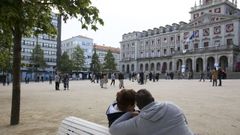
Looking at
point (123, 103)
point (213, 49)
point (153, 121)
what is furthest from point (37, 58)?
point (153, 121)

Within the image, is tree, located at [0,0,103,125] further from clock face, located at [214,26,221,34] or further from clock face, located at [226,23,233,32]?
clock face, located at [214,26,221,34]

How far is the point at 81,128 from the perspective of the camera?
161 inches

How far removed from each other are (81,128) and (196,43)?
78605 millimetres

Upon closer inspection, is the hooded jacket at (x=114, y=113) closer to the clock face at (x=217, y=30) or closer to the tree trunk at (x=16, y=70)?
the tree trunk at (x=16, y=70)

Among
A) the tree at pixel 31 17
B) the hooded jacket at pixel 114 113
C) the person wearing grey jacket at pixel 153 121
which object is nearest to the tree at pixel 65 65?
the tree at pixel 31 17

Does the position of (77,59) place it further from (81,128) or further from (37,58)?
(81,128)

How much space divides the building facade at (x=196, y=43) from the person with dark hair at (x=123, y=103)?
6501 centimetres

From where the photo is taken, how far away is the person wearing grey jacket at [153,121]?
10.4 ft

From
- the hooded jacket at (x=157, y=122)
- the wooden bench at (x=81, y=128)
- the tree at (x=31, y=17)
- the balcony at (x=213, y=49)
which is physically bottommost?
the wooden bench at (x=81, y=128)

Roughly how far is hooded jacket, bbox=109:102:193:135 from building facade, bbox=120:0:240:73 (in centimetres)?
6519

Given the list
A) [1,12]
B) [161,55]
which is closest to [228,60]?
[161,55]

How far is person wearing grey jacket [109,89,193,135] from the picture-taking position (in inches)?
125

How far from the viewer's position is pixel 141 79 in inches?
1324

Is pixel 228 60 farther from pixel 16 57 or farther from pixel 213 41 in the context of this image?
pixel 16 57
